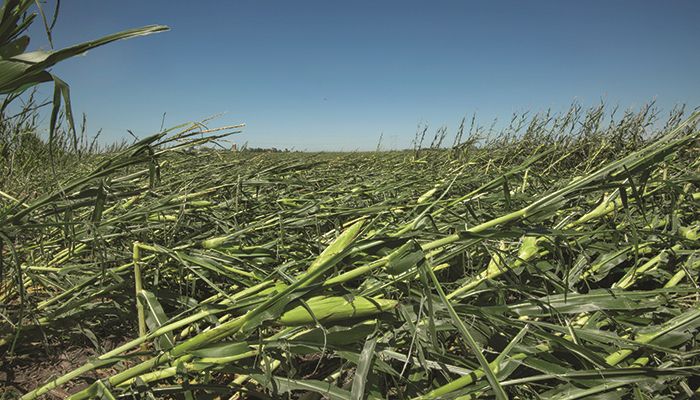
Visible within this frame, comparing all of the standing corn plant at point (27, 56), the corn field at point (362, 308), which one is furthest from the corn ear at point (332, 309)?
the standing corn plant at point (27, 56)

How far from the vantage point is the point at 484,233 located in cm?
78

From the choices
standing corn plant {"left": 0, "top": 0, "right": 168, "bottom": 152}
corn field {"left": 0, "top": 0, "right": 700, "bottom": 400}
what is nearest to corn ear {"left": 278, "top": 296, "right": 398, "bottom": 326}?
corn field {"left": 0, "top": 0, "right": 700, "bottom": 400}

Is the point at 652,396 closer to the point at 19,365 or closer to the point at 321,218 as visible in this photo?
the point at 321,218

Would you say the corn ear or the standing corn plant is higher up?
the standing corn plant

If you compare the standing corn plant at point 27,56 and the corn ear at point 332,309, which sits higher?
the standing corn plant at point 27,56

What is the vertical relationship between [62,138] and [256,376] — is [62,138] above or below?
above

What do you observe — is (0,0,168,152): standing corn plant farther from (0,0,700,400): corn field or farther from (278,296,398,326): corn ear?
(278,296,398,326): corn ear

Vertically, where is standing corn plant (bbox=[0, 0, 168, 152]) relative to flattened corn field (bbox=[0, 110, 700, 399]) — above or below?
above

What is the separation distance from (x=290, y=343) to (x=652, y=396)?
32.5 inches

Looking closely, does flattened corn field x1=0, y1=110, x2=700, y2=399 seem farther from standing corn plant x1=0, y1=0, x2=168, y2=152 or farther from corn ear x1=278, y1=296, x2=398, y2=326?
standing corn plant x1=0, y1=0, x2=168, y2=152

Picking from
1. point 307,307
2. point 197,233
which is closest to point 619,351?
point 307,307

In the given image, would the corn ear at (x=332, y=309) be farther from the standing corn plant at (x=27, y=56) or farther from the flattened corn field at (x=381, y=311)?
the standing corn plant at (x=27, y=56)

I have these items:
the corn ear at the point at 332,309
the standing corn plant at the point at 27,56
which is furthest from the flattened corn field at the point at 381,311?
the standing corn plant at the point at 27,56

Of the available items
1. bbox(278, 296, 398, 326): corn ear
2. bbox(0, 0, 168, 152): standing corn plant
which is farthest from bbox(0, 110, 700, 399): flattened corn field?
bbox(0, 0, 168, 152): standing corn plant
